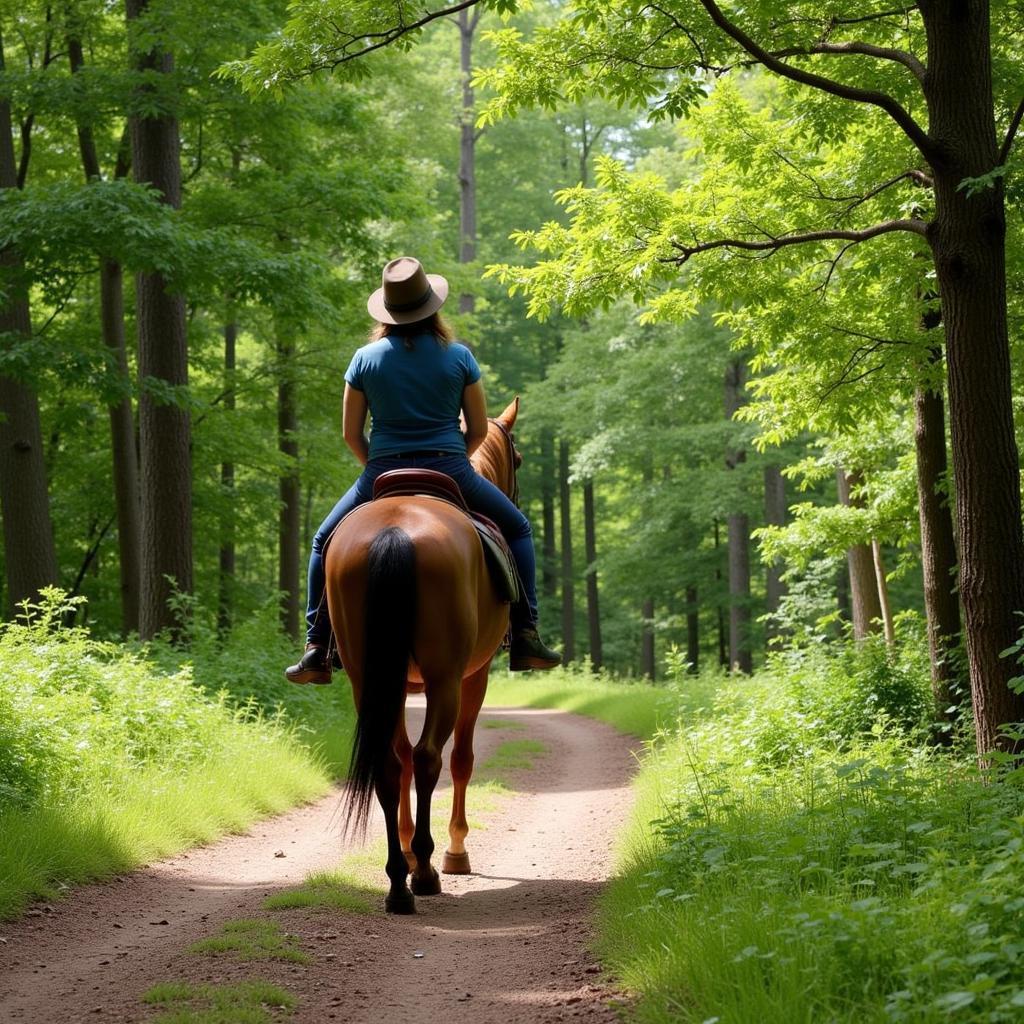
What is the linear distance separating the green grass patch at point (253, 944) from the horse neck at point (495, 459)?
3409 millimetres

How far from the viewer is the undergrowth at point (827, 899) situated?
143 inches

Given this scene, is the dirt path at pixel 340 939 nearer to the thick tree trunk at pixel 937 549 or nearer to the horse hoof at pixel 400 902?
the horse hoof at pixel 400 902

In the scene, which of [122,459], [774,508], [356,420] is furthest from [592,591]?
[356,420]

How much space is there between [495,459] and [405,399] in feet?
5.04

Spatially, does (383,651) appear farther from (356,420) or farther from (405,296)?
(405,296)

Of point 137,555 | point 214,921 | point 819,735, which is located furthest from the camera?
point 137,555

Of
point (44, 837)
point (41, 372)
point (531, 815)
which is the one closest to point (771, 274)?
point (531, 815)

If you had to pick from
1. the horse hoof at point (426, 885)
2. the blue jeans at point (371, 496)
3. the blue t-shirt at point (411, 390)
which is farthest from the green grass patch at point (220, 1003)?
the blue t-shirt at point (411, 390)

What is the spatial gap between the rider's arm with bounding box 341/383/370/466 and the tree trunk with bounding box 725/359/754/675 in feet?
61.3

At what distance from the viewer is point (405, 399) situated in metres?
6.89

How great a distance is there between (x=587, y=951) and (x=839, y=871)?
1207 mm

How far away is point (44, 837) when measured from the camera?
687 cm

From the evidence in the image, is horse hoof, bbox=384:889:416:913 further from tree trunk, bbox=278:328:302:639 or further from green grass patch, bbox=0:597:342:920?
tree trunk, bbox=278:328:302:639

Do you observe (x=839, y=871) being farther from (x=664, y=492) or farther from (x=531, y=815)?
(x=664, y=492)
